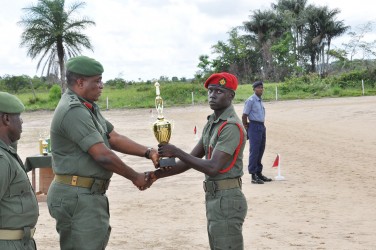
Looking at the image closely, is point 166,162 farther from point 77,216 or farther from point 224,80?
point 77,216

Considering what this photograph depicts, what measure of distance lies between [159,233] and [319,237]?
2.00 m

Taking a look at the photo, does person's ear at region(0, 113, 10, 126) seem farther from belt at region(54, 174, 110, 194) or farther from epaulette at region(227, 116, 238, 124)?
epaulette at region(227, 116, 238, 124)

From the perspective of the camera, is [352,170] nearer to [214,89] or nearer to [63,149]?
[214,89]

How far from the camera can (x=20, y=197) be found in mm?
3504

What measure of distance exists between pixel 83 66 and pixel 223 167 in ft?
4.21

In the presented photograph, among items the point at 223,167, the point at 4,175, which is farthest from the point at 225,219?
the point at 4,175

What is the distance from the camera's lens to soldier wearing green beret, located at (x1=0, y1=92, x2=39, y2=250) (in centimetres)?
342

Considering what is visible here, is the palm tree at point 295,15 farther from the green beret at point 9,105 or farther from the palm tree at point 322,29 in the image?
the green beret at point 9,105

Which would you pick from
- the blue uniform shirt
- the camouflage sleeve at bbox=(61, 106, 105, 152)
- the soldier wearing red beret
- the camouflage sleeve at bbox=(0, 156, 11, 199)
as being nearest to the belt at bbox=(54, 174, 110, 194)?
the camouflage sleeve at bbox=(61, 106, 105, 152)

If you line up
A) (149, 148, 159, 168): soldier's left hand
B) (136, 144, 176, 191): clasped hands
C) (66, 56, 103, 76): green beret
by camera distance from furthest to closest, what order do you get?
(149, 148, 159, 168): soldier's left hand < (136, 144, 176, 191): clasped hands < (66, 56, 103, 76): green beret

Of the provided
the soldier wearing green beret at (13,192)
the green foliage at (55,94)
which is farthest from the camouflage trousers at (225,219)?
the green foliage at (55,94)

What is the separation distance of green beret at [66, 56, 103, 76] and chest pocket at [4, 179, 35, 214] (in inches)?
39.0

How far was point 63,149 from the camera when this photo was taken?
13.6 feet

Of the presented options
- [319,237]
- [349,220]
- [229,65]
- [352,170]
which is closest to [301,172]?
[352,170]
